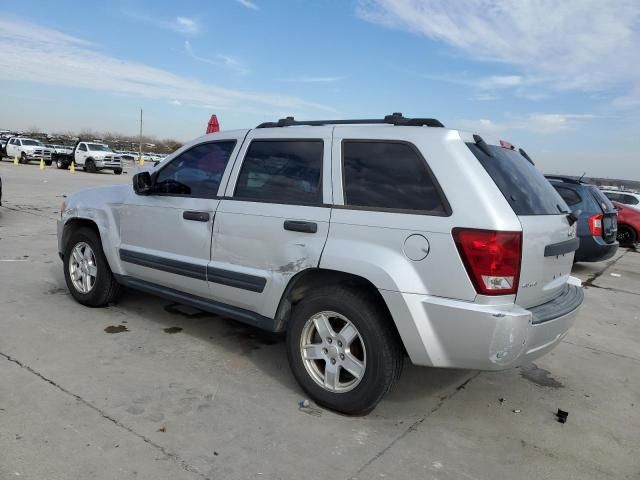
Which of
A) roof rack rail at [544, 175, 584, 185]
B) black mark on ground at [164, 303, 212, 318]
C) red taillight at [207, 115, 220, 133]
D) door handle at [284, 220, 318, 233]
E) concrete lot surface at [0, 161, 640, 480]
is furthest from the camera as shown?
roof rack rail at [544, 175, 584, 185]

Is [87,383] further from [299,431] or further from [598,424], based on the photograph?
[598,424]

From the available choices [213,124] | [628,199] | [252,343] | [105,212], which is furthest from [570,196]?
[628,199]

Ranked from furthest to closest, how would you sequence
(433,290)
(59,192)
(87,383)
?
(59,192)
(87,383)
(433,290)

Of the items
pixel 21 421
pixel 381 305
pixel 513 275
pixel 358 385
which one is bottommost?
pixel 21 421

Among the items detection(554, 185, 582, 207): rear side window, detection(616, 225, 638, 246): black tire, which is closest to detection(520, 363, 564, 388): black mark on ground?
detection(554, 185, 582, 207): rear side window

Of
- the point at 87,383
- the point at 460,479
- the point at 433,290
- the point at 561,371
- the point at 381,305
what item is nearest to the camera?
the point at 460,479

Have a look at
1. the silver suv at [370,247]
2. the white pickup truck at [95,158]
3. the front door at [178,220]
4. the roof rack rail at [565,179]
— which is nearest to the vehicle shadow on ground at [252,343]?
the silver suv at [370,247]

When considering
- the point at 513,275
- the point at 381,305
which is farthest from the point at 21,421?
the point at 513,275

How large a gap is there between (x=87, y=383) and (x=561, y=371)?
3.74 m

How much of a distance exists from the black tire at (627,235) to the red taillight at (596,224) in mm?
6071

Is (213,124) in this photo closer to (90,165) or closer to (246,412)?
(246,412)

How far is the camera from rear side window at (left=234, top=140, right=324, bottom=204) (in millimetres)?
3463

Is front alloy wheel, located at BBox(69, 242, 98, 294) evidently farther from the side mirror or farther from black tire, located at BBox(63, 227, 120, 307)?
the side mirror

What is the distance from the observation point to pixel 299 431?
3.04m
